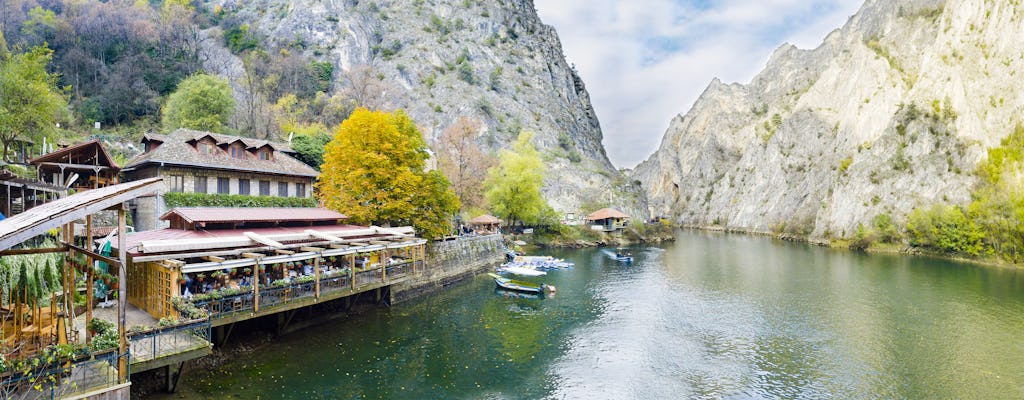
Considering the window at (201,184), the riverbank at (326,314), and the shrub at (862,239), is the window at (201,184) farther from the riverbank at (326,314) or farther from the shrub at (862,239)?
the shrub at (862,239)

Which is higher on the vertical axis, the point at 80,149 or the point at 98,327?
the point at 80,149

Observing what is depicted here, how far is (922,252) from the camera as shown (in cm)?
6366

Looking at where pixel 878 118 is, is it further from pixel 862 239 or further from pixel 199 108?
pixel 199 108

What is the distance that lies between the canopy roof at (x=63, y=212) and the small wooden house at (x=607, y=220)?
233 ft

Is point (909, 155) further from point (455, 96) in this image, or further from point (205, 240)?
point (205, 240)

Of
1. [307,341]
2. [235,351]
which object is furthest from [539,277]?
[235,351]

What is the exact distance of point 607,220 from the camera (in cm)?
8225

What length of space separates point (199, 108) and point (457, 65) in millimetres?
67620

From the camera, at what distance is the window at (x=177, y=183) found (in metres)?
33.9

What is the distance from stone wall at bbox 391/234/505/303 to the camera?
34375 millimetres

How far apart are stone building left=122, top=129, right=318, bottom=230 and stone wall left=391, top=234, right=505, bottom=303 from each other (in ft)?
43.5

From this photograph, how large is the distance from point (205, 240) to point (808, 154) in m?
131

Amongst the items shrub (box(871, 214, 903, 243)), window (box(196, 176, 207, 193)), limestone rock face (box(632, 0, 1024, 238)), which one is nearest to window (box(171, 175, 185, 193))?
window (box(196, 176, 207, 193))

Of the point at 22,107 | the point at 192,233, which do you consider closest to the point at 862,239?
the point at 192,233
